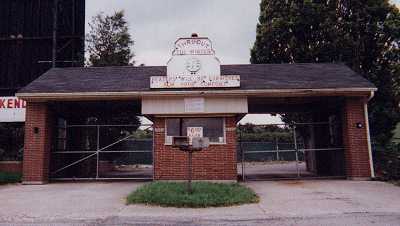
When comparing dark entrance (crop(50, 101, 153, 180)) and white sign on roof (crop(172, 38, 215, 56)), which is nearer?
white sign on roof (crop(172, 38, 215, 56))

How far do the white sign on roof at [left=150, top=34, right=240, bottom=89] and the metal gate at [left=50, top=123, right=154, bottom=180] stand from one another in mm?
2272

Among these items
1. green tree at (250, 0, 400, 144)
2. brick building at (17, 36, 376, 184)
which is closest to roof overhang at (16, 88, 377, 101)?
brick building at (17, 36, 376, 184)

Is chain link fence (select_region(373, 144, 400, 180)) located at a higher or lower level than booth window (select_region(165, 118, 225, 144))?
lower

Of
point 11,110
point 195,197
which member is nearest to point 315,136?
point 195,197

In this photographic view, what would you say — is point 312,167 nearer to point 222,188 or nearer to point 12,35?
point 222,188

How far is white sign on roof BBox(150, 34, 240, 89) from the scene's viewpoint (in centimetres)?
1366

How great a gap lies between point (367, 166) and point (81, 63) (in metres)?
20.0

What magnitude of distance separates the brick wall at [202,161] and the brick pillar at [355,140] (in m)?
4.07

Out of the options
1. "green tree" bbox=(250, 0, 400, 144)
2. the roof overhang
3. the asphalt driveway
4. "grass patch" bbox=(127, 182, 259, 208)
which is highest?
"green tree" bbox=(250, 0, 400, 144)

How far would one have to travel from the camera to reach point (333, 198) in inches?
391

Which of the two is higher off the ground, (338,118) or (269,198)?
(338,118)

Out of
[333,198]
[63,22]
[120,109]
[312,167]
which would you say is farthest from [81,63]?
[333,198]

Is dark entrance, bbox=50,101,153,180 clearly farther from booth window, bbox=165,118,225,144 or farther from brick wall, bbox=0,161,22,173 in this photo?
brick wall, bbox=0,161,22,173

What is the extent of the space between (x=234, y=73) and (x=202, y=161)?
426 centimetres
